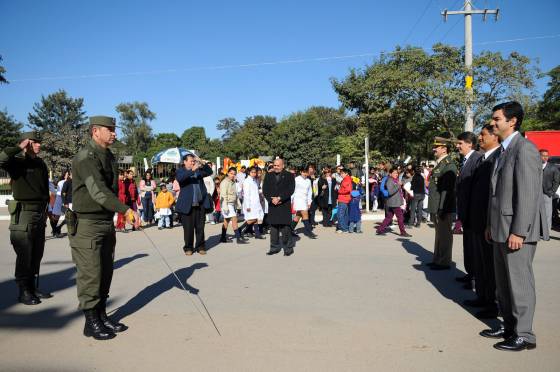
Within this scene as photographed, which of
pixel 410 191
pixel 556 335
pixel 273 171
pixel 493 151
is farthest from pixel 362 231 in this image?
pixel 556 335

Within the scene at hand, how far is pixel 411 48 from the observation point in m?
19.0

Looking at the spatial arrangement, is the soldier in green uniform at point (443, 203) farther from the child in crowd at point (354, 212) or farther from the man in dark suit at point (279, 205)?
the child in crowd at point (354, 212)

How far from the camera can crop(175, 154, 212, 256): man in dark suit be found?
8578 mm

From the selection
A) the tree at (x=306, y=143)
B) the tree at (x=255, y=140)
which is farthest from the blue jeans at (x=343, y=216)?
the tree at (x=255, y=140)

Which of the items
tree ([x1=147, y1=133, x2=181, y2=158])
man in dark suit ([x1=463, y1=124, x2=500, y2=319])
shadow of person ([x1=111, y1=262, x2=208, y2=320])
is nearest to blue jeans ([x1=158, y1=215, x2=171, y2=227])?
shadow of person ([x1=111, y1=262, x2=208, y2=320])

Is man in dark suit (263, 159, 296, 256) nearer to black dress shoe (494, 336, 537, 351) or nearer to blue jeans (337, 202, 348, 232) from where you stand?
blue jeans (337, 202, 348, 232)

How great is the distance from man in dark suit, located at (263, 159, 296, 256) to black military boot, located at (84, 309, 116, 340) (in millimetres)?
4591

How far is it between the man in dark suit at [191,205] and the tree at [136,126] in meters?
77.4

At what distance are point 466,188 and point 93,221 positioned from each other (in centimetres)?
445

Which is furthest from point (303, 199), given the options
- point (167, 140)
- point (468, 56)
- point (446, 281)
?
point (167, 140)

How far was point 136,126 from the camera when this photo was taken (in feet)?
277

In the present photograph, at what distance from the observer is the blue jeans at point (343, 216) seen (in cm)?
1146

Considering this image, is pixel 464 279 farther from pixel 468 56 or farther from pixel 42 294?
pixel 468 56

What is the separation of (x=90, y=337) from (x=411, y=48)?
18263 mm
